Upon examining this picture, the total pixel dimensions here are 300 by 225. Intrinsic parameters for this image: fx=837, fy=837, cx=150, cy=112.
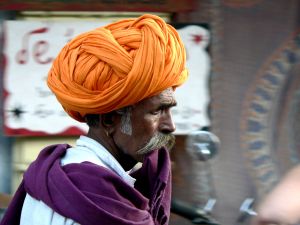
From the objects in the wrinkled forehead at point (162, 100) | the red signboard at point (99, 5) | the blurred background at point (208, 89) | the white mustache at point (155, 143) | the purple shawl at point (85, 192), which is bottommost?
the blurred background at point (208, 89)

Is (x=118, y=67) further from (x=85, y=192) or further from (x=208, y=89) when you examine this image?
(x=208, y=89)

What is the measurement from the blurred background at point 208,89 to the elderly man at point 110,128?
2472 mm

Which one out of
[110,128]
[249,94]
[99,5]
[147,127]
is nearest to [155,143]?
[147,127]

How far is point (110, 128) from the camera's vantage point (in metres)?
2.93

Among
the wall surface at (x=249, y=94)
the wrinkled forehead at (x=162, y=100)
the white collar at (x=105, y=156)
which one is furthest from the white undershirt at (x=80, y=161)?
the wall surface at (x=249, y=94)

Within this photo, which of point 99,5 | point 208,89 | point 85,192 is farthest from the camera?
point 208,89

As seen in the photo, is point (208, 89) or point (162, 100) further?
point (208, 89)

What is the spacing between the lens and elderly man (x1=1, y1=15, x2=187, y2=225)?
8.99ft

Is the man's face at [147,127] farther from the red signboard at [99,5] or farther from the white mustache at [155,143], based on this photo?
the red signboard at [99,5]

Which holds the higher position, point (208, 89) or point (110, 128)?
point (110, 128)

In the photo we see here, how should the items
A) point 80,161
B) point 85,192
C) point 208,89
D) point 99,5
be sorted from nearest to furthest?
point 85,192
point 80,161
point 99,5
point 208,89

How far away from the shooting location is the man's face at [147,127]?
2.89m

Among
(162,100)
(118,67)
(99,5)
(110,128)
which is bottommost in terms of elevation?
(99,5)

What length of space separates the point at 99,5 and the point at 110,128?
2646 millimetres
